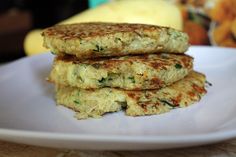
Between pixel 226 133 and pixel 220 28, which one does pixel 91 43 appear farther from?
pixel 220 28

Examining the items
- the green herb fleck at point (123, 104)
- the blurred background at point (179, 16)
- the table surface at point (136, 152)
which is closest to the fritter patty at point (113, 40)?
the green herb fleck at point (123, 104)

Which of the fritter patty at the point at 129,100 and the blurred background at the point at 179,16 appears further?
the blurred background at the point at 179,16

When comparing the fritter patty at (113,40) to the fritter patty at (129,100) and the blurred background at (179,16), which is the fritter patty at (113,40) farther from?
the blurred background at (179,16)

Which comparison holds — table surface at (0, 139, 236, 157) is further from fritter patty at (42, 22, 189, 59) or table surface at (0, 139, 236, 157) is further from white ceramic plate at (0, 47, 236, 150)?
fritter patty at (42, 22, 189, 59)

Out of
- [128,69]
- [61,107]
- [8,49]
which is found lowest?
[8,49]

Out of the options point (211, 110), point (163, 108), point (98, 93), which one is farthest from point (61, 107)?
point (211, 110)

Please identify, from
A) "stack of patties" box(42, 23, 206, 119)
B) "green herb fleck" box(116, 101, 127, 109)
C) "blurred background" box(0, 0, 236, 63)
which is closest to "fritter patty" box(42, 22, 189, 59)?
"stack of patties" box(42, 23, 206, 119)

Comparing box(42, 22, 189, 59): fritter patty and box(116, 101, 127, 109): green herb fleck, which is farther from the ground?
box(42, 22, 189, 59): fritter patty
